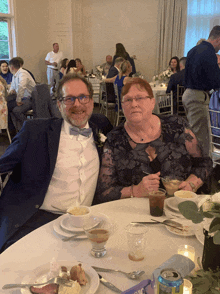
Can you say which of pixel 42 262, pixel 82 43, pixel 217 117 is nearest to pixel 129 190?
pixel 42 262

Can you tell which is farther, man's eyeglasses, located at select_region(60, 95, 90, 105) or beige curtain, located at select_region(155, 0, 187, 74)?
beige curtain, located at select_region(155, 0, 187, 74)

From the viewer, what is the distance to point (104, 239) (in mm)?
1095

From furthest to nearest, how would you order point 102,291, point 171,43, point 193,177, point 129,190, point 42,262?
1. point 171,43
2. point 193,177
3. point 129,190
4. point 42,262
5. point 102,291

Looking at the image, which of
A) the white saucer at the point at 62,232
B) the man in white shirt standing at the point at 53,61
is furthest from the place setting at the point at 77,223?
the man in white shirt standing at the point at 53,61

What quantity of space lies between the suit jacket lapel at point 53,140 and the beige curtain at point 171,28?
8912 millimetres

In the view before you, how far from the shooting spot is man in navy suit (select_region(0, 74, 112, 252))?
173 cm

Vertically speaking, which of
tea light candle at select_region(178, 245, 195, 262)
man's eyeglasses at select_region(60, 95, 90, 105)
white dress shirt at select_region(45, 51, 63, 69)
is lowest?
tea light candle at select_region(178, 245, 195, 262)

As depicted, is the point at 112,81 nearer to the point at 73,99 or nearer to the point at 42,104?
the point at 42,104

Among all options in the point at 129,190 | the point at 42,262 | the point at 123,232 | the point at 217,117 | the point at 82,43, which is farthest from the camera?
the point at 82,43

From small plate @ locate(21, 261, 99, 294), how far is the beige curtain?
9.83 metres

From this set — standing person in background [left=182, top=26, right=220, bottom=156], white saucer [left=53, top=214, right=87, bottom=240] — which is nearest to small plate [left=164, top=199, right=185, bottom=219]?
white saucer [left=53, top=214, right=87, bottom=240]

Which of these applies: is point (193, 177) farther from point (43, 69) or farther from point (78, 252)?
point (43, 69)

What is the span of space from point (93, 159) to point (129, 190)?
0.30 meters

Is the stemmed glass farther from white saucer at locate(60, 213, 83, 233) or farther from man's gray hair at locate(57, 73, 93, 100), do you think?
man's gray hair at locate(57, 73, 93, 100)
